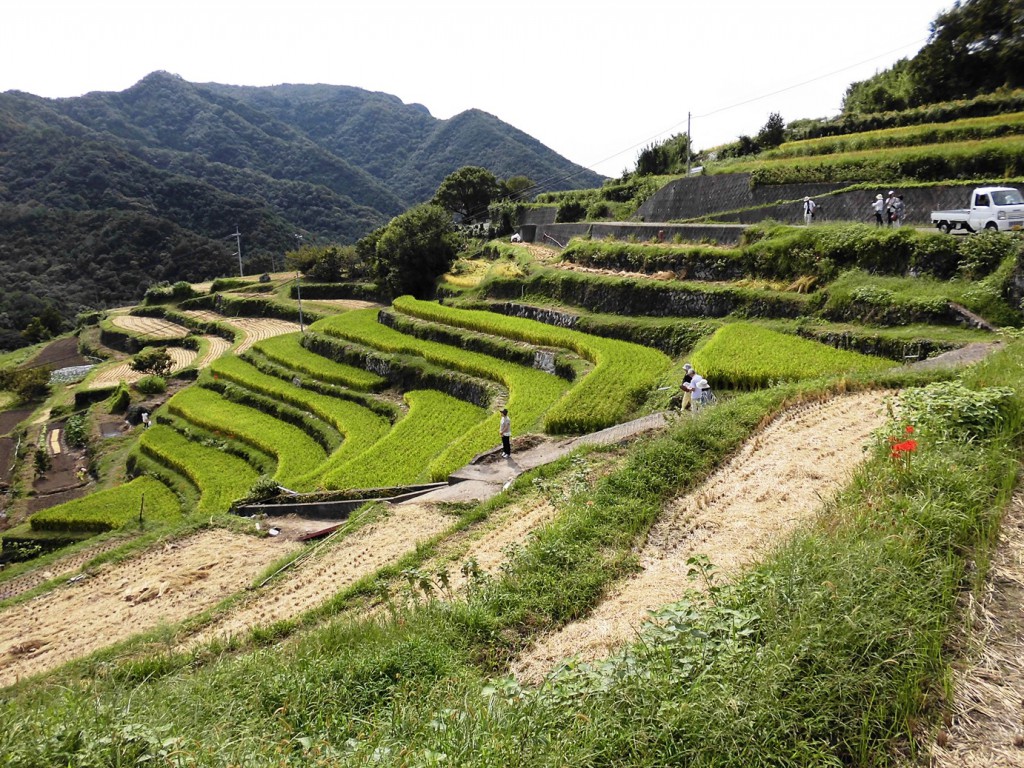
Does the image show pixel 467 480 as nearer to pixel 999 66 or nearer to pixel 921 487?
pixel 921 487

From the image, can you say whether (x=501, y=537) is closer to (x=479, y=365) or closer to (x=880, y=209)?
(x=479, y=365)

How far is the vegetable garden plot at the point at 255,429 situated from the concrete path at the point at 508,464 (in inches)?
295

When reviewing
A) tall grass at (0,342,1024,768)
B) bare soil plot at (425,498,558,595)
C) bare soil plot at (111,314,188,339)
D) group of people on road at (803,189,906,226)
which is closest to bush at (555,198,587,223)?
group of people on road at (803,189,906,226)

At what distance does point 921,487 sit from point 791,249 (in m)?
15.4

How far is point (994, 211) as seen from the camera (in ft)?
50.6

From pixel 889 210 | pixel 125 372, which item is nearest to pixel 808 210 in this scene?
pixel 889 210

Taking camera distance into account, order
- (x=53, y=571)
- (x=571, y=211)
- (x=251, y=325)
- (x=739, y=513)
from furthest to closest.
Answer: (x=251, y=325) → (x=571, y=211) → (x=53, y=571) → (x=739, y=513)

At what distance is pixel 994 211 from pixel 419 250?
103 feet

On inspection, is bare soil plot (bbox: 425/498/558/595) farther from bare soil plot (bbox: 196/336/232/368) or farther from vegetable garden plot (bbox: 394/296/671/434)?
bare soil plot (bbox: 196/336/232/368)

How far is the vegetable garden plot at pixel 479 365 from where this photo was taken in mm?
18438

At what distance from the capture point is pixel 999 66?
24953 millimetres

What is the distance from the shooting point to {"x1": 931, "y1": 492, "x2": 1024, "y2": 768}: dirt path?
3299mm

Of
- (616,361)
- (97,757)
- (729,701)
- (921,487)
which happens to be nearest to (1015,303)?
(616,361)

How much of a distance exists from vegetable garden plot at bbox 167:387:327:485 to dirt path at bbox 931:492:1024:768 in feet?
59.2
